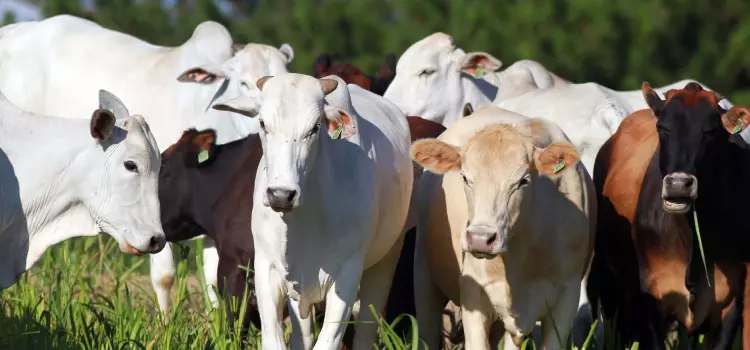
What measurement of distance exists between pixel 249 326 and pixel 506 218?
183cm

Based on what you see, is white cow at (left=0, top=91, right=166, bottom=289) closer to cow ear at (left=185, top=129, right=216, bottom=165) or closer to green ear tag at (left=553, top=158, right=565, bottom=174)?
cow ear at (left=185, top=129, right=216, bottom=165)

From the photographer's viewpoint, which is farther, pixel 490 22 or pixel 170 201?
pixel 490 22

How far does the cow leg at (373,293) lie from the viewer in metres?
7.37

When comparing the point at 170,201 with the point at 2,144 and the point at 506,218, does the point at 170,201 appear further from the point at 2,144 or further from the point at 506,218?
the point at 506,218

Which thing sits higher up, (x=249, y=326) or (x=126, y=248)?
(x=126, y=248)

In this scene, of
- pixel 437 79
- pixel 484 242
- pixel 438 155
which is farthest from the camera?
pixel 437 79

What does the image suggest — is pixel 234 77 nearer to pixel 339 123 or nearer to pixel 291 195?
pixel 339 123

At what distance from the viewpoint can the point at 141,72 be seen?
1021cm

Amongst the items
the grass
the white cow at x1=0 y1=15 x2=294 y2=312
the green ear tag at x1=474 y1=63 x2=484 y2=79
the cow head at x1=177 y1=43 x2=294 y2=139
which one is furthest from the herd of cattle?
the green ear tag at x1=474 y1=63 x2=484 y2=79

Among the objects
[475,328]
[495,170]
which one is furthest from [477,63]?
[495,170]

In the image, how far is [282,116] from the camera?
635 cm

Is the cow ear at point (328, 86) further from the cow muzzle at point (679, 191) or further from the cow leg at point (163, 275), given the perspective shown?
the cow leg at point (163, 275)

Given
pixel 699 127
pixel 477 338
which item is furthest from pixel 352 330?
pixel 699 127

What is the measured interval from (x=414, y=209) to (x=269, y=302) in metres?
1.48
